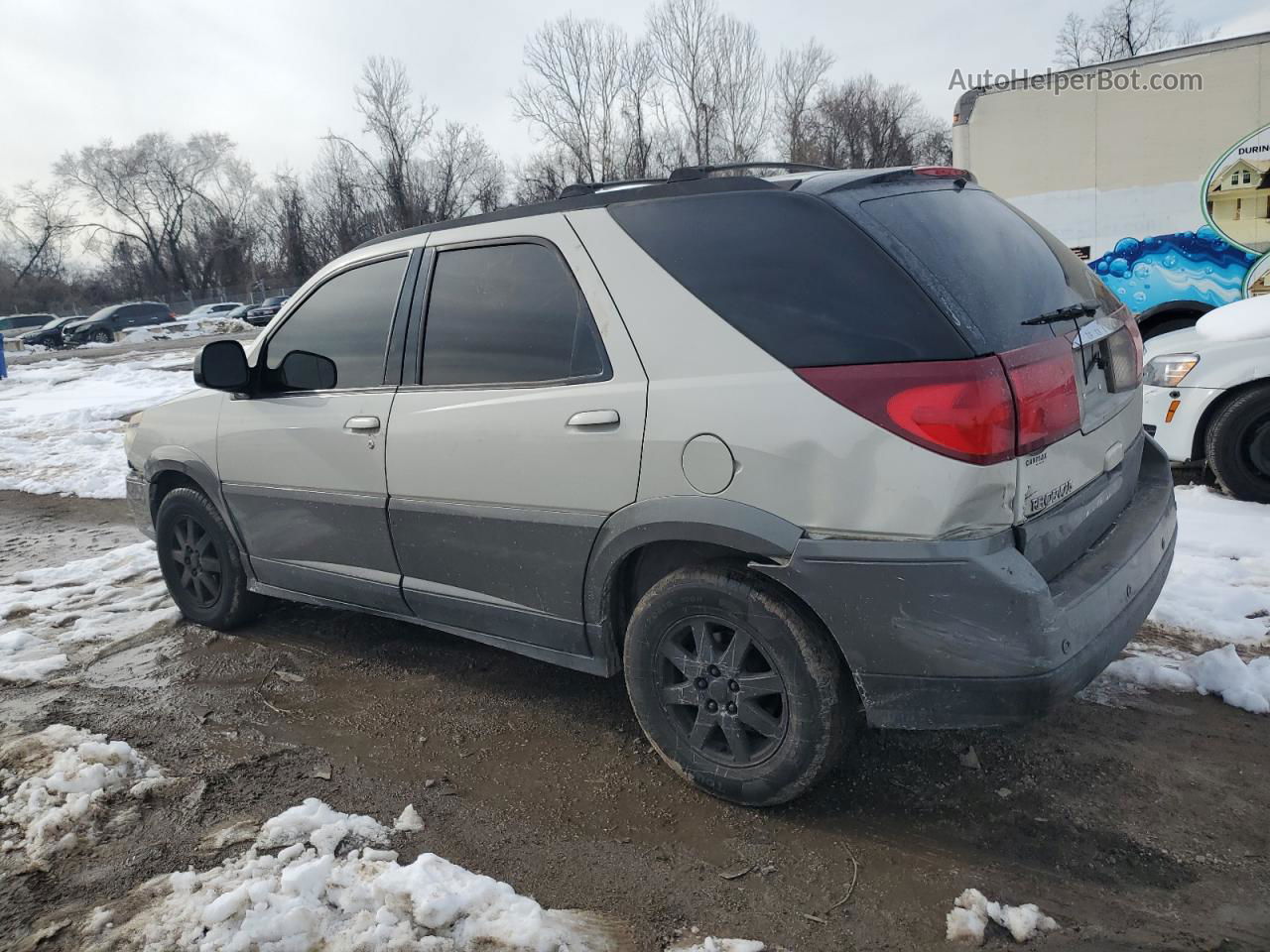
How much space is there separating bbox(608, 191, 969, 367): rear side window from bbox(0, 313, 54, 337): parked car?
53.6 metres

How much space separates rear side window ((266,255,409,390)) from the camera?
3689 millimetres

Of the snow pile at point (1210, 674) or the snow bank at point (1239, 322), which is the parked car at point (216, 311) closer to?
the snow bank at point (1239, 322)

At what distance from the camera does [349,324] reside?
383 cm

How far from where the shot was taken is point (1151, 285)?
8.41 meters

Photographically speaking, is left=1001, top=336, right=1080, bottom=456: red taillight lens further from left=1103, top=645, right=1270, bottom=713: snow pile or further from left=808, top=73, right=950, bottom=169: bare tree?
left=808, top=73, right=950, bottom=169: bare tree

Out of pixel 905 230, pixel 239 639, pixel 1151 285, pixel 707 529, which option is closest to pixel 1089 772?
pixel 707 529

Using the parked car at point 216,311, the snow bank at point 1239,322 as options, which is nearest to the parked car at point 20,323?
the parked car at point 216,311

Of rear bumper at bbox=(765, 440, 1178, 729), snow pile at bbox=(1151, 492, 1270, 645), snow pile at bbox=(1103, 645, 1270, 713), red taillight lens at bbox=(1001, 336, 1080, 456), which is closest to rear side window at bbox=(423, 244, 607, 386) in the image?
rear bumper at bbox=(765, 440, 1178, 729)

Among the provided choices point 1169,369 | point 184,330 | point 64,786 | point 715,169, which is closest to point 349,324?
point 715,169

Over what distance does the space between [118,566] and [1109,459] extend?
5.71 metres

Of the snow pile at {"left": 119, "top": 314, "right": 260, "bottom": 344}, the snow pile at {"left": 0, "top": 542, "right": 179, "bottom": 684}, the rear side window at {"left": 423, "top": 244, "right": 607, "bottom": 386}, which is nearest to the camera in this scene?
the rear side window at {"left": 423, "top": 244, "right": 607, "bottom": 386}

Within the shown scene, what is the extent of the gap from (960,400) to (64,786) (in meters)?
3.13

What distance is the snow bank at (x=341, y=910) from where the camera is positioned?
7.72 feet

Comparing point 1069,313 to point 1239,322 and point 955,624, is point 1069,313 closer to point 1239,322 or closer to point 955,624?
point 955,624
